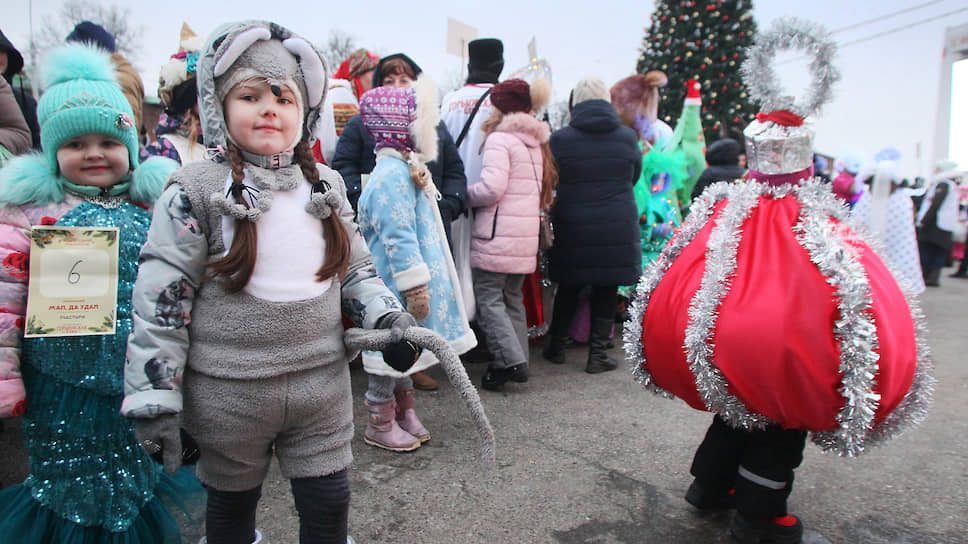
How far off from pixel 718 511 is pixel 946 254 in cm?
921

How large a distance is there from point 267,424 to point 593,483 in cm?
159

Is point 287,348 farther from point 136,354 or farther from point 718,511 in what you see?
point 718,511

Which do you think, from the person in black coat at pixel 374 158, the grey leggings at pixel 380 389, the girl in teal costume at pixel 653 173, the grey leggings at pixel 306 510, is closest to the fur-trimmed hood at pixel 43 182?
the grey leggings at pixel 306 510

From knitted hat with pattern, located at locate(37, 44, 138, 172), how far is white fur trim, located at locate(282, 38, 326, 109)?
617 mm

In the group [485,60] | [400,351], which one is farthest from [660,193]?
[400,351]

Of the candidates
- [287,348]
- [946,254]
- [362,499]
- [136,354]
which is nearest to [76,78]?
[136,354]

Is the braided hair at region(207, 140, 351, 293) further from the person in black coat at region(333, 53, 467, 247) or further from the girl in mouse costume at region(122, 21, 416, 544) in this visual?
the person in black coat at region(333, 53, 467, 247)

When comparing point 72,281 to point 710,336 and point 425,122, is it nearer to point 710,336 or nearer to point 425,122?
point 425,122

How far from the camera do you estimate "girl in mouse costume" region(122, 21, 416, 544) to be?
151 centimetres

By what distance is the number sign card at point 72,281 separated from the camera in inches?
67.8

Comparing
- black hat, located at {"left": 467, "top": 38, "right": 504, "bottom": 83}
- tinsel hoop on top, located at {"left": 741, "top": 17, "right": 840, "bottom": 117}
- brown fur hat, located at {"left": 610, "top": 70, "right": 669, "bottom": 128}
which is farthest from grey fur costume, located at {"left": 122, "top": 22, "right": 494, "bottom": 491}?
brown fur hat, located at {"left": 610, "top": 70, "right": 669, "bottom": 128}

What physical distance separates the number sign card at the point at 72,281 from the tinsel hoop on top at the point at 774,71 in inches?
88.3

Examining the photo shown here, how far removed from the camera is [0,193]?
1.80 m

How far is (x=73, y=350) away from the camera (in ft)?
5.97
